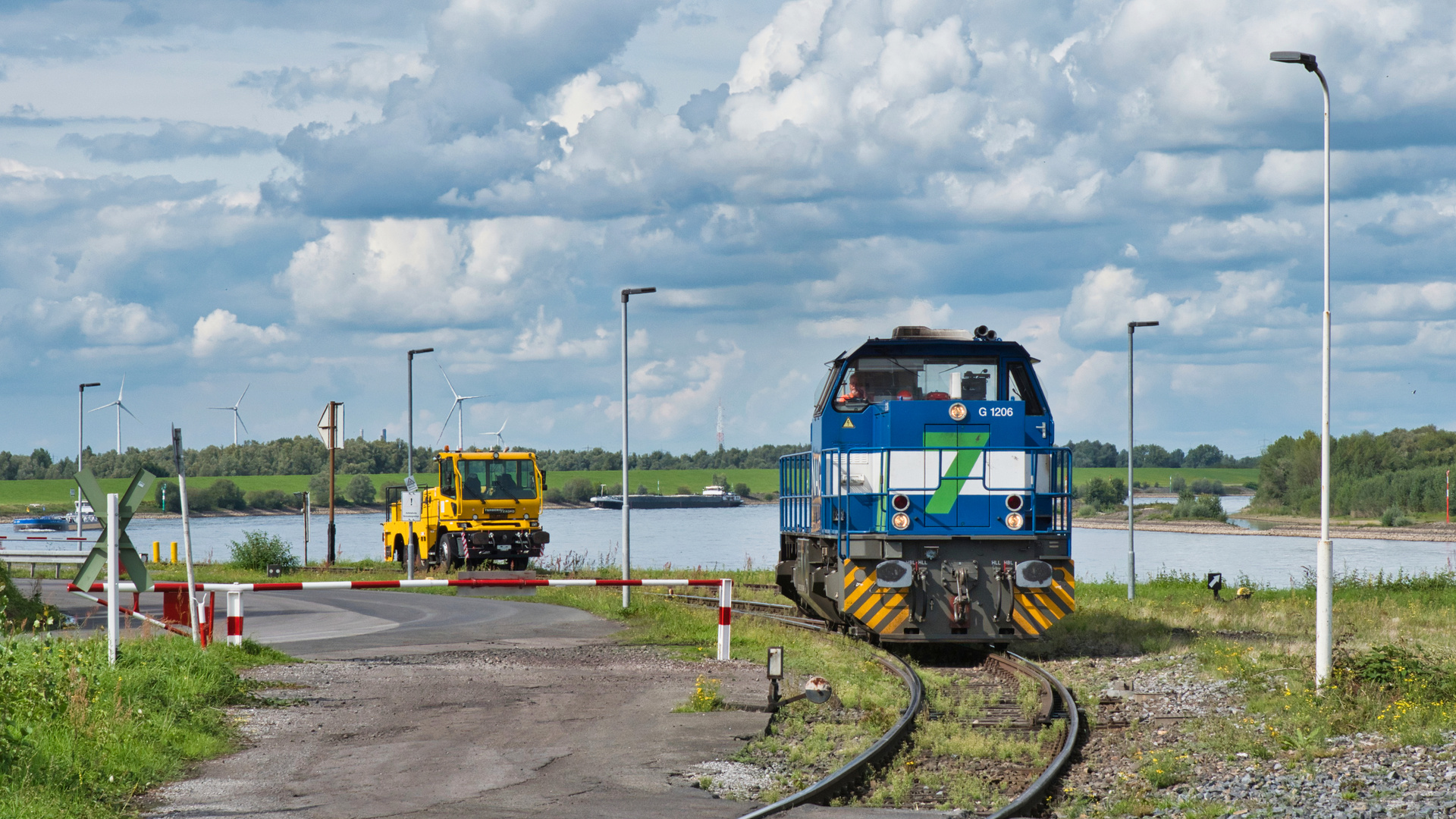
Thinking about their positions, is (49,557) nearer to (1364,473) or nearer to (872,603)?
(872,603)

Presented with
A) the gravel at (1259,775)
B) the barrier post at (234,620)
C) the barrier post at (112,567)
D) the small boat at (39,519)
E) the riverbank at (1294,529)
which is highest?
the barrier post at (112,567)

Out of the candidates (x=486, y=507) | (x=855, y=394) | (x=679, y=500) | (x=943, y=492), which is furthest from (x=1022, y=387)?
(x=679, y=500)

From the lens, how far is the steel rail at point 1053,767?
8.49 m

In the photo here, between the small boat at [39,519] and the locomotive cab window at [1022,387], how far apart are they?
98.9 metres

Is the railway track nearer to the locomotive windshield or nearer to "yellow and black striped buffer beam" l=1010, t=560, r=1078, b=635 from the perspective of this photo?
"yellow and black striped buffer beam" l=1010, t=560, r=1078, b=635

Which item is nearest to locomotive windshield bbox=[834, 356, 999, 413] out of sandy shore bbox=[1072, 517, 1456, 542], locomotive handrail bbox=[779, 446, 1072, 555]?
locomotive handrail bbox=[779, 446, 1072, 555]

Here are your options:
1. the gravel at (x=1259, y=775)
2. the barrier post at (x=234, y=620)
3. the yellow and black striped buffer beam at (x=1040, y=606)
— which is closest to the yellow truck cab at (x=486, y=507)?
the barrier post at (x=234, y=620)

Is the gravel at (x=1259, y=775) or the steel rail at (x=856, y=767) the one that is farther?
the gravel at (x=1259, y=775)

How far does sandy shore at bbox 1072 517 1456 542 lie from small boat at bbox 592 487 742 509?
1995 inches

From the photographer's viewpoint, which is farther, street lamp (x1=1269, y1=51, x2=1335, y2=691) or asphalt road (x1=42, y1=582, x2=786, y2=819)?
street lamp (x1=1269, y1=51, x2=1335, y2=691)

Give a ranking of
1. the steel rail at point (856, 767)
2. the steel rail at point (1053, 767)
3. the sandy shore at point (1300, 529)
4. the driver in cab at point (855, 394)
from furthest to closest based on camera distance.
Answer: the sandy shore at point (1300, 529), the driver in cab at point (855, 394), the steel rail at point (1053, 767), the steel rail at point (856, 767)

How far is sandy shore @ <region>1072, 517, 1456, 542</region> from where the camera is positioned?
78.7 metres

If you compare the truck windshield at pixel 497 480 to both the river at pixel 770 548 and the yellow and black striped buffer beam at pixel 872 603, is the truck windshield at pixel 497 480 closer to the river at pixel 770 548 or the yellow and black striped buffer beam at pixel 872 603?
the river at pixel 770 548

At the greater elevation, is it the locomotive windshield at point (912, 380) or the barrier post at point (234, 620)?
the locomotive windshield at point (912, 380)
